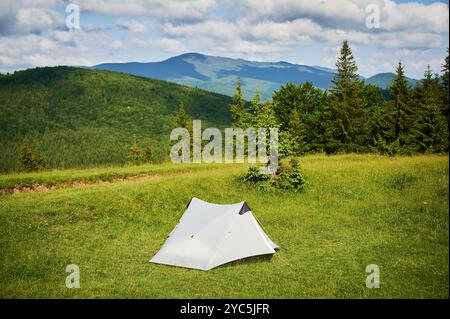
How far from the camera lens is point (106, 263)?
14.8 meters

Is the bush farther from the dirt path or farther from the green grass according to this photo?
the dirt path

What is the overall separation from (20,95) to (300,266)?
174112 millimetres

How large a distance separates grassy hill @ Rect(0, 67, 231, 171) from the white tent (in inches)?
4117

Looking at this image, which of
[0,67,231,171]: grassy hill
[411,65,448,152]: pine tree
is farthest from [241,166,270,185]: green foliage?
[0,67,231,171]: grassy hill

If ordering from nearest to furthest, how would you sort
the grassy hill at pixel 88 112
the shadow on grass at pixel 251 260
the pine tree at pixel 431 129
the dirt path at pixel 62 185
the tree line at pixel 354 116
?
the shadow on grass at pixel 251 260
the dirt path at pixel 62 185
the pine tree at pixel 431 129
the tree line at pixel 354 116
the grassy hill at pixel 88 112

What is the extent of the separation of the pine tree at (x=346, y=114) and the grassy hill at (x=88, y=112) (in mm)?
79787

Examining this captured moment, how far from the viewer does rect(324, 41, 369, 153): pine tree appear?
48.2 metres

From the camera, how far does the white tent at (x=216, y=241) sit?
14.8 m

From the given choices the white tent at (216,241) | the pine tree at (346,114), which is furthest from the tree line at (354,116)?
the white tent at (216,241)

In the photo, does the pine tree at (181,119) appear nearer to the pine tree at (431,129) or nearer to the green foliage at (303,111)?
the green foliage at (303,111)

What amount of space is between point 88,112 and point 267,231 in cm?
15310

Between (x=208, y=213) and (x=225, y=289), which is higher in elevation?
(x=208, y=213)
